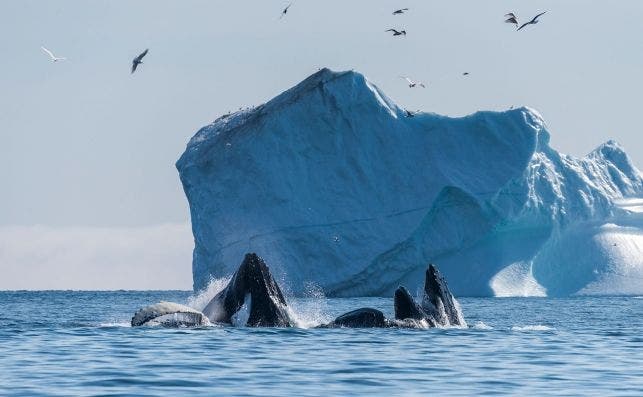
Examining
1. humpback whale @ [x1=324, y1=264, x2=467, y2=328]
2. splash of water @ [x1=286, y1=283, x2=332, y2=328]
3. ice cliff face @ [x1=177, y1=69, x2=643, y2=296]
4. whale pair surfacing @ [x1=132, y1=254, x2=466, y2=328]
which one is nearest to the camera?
whale pair surfacing @ [x1=132, y1=254, x2=466, y2=328]

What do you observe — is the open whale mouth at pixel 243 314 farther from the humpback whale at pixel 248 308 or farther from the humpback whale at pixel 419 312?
the humpback whale at pixel 419 312

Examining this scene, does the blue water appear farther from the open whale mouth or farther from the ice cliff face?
the ice cliff face

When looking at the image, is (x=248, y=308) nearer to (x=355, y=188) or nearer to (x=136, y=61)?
(x=136, y=61)

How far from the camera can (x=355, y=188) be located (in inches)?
2291

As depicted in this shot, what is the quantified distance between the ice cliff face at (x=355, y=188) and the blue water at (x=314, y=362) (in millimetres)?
31070

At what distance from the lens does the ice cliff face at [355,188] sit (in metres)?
57.0

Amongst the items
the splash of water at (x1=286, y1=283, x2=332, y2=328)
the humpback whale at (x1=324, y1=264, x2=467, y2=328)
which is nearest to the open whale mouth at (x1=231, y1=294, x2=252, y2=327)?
the humpback whale at (x1=324, y1=264, x2=467, y2=328)

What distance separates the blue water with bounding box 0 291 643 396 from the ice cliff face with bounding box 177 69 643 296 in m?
31.1

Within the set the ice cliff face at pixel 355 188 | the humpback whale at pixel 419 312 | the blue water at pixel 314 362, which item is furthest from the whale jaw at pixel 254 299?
the ice cliff face at pixel 355 188

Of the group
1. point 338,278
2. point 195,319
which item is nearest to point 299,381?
point 195,319

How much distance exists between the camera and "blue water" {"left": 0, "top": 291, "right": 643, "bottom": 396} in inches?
581

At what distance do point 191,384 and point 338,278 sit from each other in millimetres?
42004

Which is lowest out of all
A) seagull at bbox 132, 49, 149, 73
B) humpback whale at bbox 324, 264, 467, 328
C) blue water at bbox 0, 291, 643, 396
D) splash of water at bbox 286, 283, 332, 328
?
blue water at bbox 0, 291, 643, 396

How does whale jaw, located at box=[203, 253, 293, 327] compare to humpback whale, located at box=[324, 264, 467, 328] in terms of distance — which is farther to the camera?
humpback whale, located at box=[324, 264, 467, 328]
